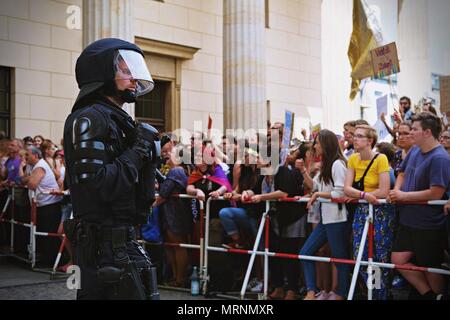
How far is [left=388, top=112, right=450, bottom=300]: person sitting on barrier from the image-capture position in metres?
6.43

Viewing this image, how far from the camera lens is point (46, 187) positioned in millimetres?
10516

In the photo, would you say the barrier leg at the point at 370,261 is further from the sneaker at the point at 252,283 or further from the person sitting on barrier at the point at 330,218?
the sneaker at the point at 252,283

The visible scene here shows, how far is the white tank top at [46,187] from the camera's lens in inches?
412

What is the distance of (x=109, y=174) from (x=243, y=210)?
512cm

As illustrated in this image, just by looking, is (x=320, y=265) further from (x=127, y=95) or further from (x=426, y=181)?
(x=127, y=95)

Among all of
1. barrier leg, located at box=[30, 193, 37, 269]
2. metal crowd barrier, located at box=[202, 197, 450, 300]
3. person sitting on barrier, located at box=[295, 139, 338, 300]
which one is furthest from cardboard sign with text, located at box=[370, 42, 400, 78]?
barrier leg, located at box=[30, 193, 37, 269]

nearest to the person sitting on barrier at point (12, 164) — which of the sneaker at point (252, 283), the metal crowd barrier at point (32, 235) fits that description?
the metal crowd barrier at point (32, 235)

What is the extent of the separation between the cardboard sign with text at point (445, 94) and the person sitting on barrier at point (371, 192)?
2.42 meters

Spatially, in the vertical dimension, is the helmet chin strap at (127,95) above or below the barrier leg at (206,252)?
above

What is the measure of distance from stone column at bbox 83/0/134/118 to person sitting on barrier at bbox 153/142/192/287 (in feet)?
14.1

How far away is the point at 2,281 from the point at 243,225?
12.7 feet

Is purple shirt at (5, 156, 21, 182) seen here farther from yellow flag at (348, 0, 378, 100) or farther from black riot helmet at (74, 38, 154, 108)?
black riot helmet at (74, 38, 154, 108)

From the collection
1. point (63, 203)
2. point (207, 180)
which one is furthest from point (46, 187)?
point (207, 180)

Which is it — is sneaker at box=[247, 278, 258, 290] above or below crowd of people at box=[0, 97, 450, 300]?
below
